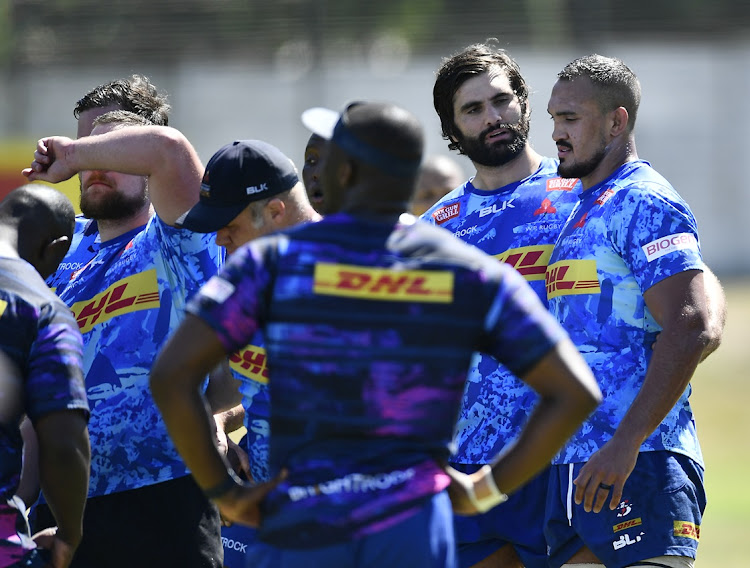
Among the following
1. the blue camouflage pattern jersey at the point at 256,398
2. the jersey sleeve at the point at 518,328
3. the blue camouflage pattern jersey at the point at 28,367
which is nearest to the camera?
the jersey sleeve at the point at 518,328

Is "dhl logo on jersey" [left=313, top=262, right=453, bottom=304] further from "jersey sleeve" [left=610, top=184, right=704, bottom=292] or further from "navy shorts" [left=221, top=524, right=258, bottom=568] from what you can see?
"navy shorts" [left=221, top=524, right=258, bottom=568]

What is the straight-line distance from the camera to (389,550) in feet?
9.46

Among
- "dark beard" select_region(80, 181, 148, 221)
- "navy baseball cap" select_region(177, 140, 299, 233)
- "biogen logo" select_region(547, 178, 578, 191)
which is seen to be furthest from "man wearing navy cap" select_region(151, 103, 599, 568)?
"biogen logo" select_region(547, 178, 578, 191)

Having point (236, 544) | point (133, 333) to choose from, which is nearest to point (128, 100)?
point (133, 333)

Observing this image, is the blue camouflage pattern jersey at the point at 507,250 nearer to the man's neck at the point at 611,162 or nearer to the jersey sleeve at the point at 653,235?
the man's neck at the point at 611,162

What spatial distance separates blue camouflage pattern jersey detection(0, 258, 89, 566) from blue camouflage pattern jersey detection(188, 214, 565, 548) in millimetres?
818

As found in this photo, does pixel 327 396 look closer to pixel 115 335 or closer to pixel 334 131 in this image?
pixel 334 131

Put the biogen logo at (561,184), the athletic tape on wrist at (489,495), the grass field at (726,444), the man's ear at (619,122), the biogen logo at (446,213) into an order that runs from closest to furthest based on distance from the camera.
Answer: the athletic tape on wrist at (489,495) < the man's ear at (619,122) < the biogen logo at (561,184) < the biogen logo at (446,213) < the grass field at (726,444)

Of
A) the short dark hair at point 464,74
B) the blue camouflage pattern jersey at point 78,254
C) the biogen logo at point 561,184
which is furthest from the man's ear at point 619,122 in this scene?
the blue camouflage pattern jersey at point 78,254

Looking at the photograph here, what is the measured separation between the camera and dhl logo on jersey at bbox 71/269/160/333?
4770 millimetres

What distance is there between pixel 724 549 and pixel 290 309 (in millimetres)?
6636

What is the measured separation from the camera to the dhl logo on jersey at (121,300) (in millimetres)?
4770

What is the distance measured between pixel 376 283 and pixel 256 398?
5.74 ft

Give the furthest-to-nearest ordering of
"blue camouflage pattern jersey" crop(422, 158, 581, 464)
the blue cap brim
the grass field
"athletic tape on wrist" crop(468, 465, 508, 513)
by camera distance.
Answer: the grass field < "blue camouflage pattern jersey" crop(422, 158, 581, 464) < the blue cap brim < "athletic tape on wrist" crop(468, 465, 508, 513)
